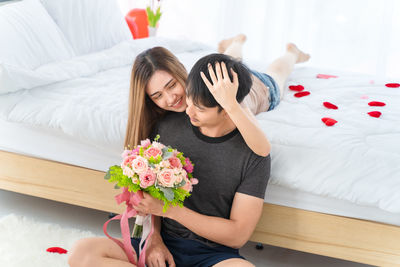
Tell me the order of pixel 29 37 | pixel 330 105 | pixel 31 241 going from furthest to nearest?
pixel 29 37 → pixel 330 105 → pixel 31 241

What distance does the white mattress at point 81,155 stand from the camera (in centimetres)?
170

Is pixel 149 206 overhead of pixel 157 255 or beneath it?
overhead

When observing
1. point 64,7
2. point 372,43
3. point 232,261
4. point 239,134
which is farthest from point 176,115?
point 372,43

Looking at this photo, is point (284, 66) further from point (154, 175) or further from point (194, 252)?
point (154, 175)

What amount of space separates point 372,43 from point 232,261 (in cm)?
341

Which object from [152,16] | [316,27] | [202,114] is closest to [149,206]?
[202,114]

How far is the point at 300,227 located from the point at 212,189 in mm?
383

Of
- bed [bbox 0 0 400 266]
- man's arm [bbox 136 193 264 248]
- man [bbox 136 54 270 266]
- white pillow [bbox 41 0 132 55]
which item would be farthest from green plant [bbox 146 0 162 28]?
man's arm [bbox 136 193 264 248]

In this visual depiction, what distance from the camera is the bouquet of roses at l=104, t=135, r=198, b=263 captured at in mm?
1349

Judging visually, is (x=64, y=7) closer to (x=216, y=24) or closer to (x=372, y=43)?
(x=216, y=24)

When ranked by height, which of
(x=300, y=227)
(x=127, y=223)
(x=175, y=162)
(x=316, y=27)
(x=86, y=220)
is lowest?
(x=86, y=220)

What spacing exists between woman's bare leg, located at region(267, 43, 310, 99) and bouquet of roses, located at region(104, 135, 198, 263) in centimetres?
110

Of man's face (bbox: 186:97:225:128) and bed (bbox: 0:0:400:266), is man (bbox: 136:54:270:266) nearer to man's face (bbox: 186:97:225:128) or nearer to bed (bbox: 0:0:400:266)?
man's face (bbox: 186:97:225:128)

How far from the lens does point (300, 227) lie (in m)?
1.75
